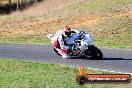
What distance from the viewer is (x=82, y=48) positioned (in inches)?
880

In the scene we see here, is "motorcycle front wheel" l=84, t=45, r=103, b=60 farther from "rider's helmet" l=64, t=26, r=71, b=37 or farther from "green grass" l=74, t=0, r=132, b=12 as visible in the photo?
"green grass" l=74, t=0, r=132, b=12

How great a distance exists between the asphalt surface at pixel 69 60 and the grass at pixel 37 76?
1.37 m

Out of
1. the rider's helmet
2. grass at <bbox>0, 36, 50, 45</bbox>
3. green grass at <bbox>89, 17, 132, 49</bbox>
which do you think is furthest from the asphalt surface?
grass at <bbox>0, 36, 50, 45</bbox>

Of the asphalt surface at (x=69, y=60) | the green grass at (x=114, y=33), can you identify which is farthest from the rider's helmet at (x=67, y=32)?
the green grass at (x=114, y=33)

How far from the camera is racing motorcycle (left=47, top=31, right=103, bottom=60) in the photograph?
2214cm

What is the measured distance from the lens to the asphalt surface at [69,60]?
66.1 ft

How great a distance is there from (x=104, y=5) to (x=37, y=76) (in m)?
27.4

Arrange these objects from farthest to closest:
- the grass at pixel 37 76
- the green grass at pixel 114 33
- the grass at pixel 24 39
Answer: the grass at pixel 24 39, the green grass at pixel 114 33, the grass at pixel 37 76

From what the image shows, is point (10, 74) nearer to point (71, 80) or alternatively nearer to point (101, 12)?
point (71, 80)

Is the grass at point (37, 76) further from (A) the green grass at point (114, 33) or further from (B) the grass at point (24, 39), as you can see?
(B) the grass at point (24, 39)

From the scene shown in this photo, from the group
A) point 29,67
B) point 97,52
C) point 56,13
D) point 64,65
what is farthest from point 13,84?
point 56,13

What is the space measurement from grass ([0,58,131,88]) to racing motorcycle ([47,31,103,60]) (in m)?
2.49

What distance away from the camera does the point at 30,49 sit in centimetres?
2630

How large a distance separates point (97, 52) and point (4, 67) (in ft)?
15.9
